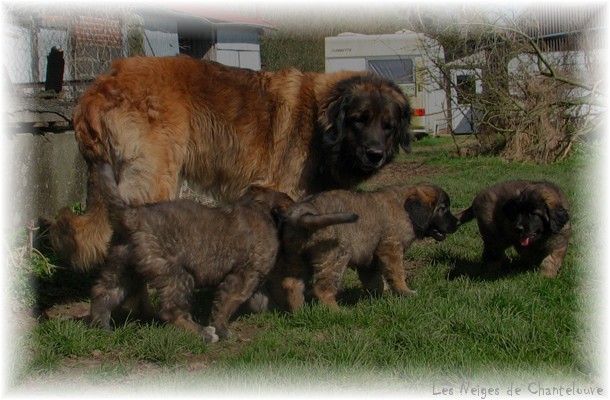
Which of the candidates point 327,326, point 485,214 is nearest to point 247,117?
point 327,326

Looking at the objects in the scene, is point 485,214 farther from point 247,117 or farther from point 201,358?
point 201,358

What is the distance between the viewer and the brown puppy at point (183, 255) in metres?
4.59

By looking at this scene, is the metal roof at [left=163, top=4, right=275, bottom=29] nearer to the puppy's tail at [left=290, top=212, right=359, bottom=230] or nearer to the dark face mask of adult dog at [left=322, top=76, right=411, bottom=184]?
the dark face mask of adult dog at [left=322, top=76, right=411, bottom=184]

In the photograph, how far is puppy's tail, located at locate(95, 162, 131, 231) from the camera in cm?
448

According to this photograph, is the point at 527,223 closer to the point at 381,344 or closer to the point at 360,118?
the point at 360,118

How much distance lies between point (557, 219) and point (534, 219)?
0.65ft

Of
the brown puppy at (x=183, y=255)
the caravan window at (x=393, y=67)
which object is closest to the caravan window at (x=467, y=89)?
the caravan window at (x=393, y=67)

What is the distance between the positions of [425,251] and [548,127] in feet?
31.2

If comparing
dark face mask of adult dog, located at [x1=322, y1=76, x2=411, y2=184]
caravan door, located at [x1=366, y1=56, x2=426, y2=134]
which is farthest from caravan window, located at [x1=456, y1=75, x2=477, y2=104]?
dark face mask of adult dog, located at [x1=322, y1=76, x2=411, y2=184]

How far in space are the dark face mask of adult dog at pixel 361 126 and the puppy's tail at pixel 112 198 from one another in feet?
6.58

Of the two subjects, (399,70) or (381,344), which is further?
(399,70)

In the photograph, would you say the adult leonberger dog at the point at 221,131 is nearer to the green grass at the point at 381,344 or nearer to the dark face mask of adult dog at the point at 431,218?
the dark face mask of adult dog at the point at 431,218

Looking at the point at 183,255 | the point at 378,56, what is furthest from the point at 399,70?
the point at 183,255

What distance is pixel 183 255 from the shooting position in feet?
15.4
